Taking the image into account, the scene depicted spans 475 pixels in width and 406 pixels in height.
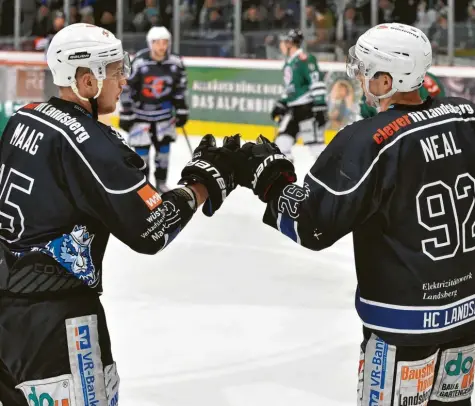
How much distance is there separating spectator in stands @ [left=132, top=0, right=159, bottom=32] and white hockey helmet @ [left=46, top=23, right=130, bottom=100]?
9.76 metres

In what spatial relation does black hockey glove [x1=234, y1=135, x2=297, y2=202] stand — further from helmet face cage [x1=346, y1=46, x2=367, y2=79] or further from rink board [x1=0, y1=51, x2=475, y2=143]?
rink board [x1=0, y1=51, x2=475, y2=143]

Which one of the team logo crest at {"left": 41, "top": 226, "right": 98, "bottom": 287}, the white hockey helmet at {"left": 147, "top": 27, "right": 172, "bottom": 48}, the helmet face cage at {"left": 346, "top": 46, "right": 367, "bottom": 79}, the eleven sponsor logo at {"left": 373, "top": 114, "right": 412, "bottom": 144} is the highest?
the helmet face cage at {"left": 346, "top": 46, "right": 367, "bottom": 79}

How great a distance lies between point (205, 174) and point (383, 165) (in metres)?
0.58

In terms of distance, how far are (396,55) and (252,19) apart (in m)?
9.02

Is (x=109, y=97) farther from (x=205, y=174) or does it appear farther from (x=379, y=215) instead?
(x=379, y=215)

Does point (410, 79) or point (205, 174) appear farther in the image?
point (205, 174)

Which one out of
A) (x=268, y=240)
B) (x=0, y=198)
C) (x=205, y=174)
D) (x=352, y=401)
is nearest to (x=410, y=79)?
(x=205, y=174)

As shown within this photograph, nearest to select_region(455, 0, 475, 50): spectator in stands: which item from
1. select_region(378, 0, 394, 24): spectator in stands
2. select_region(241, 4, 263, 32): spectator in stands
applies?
select_region(378, 0, 394, 24): spectator in stands

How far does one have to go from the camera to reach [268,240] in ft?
22.2

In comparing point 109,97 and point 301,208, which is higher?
point 109,97

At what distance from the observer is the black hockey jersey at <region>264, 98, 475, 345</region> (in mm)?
2363

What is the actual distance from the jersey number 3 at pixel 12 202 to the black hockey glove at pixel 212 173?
526 millimetres

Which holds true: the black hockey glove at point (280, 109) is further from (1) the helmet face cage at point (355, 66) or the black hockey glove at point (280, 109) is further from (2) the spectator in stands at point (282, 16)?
(1) the helmet face cage at point (355, 66)

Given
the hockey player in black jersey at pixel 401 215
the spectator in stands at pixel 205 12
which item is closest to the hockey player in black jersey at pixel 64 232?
the hockey player in black jersey at pixel 401 215
